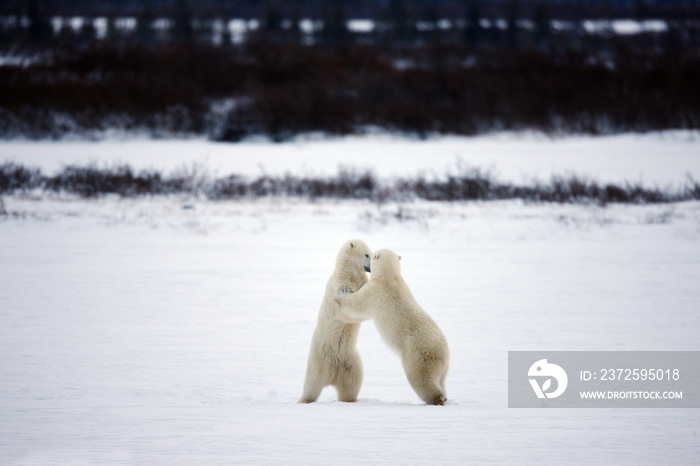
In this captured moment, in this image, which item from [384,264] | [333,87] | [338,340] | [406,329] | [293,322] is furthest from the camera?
[333,87]

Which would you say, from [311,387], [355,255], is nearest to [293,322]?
[311,387]

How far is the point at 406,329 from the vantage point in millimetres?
3729

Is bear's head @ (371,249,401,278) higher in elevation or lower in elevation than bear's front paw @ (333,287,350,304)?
higher

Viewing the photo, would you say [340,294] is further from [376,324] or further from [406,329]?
[406,329]

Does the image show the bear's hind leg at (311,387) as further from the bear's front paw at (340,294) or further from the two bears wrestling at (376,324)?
the bear's front paw at (340,294)

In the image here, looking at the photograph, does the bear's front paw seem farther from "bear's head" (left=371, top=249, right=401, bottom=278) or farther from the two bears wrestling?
"bear's head" (left=371, top=249, right=401, bottom=278)

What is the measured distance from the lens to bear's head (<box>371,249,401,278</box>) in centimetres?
383

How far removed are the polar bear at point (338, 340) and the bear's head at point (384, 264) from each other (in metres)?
0.07

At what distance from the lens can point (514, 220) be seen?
11969mm

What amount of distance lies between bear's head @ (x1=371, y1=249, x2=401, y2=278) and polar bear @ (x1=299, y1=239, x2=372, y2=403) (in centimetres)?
7

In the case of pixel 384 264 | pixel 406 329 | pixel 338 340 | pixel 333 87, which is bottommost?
pixel 338 340

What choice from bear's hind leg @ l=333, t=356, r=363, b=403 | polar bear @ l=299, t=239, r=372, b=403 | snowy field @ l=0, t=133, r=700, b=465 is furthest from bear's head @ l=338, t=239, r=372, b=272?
snowy field @ l=0, t=133, r=700, b=465

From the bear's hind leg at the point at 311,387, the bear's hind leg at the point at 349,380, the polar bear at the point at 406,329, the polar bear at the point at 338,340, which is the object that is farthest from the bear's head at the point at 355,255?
the bear's hind leg at the point at 311,387

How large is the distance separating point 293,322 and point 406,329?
2830 mm
